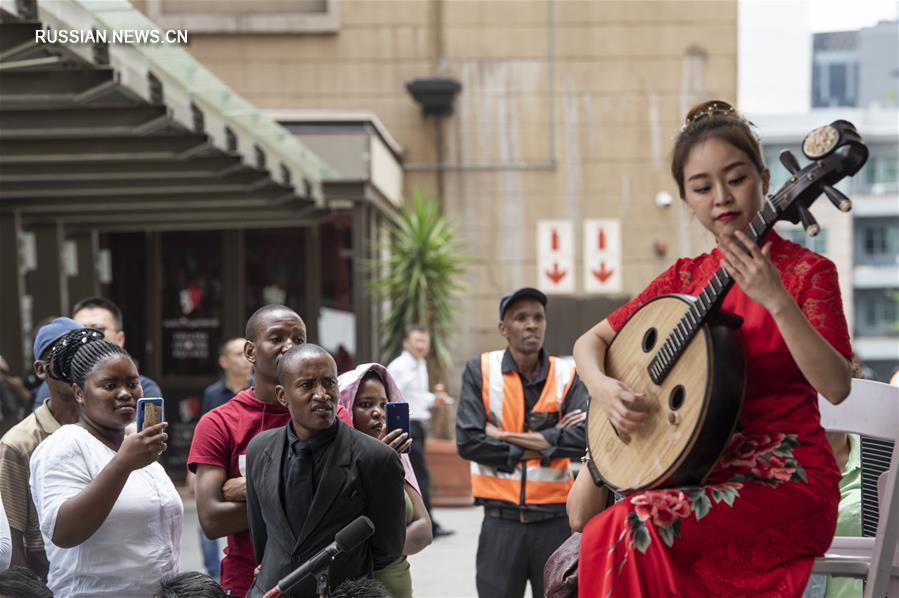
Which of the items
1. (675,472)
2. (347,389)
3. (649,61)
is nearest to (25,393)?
(347,389)

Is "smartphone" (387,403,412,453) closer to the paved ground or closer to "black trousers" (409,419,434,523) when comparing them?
the paved ground

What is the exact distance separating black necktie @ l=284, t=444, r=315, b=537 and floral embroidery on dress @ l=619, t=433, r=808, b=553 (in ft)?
4.01

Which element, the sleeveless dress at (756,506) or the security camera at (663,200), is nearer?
the sleeveless dress at (756,506)

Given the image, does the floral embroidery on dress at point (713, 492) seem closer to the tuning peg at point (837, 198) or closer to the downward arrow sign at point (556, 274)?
the tuning peg at point (837, 198)

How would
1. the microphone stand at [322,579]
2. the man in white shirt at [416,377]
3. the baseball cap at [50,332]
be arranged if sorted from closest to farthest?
the microphone stand at [322,579]
the baseball cap at [50,332]
the man in white shirt at [416,377]

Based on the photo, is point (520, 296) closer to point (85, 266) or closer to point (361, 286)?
point (361, 286)

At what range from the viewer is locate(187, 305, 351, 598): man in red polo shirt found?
3873 millimetres

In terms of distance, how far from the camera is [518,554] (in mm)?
5363

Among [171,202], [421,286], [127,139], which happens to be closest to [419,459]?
[127,139]

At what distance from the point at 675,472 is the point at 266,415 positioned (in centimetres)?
197

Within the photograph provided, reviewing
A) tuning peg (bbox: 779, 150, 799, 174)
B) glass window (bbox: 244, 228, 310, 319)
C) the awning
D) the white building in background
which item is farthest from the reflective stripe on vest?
the white building in background

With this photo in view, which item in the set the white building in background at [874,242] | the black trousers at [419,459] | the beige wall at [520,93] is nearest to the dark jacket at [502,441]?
the black trousers at [419,459]

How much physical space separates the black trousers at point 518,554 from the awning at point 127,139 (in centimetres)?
377

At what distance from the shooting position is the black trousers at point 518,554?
5.34 meters
